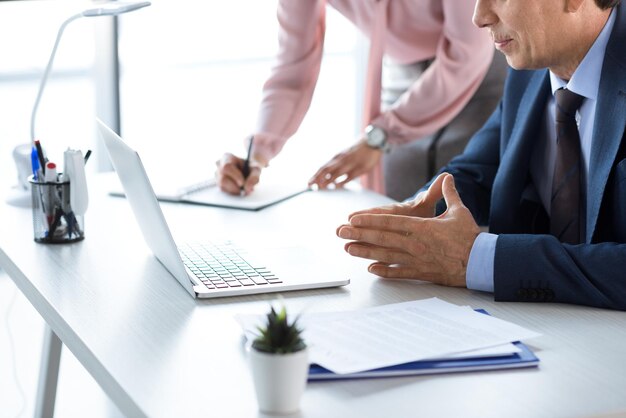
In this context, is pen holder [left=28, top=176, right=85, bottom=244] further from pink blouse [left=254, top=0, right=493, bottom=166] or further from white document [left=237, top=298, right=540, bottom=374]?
pink blouse [left=254, top=0, right=493, bottom=166]

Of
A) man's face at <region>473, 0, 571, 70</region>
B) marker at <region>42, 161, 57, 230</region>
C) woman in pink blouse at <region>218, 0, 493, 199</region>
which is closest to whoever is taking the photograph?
man's face at <region>473, 0, 571, 70</region>

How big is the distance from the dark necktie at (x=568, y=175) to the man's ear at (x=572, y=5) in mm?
173

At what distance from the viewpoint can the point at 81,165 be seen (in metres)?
1.93

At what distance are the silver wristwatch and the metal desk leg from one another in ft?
3.07

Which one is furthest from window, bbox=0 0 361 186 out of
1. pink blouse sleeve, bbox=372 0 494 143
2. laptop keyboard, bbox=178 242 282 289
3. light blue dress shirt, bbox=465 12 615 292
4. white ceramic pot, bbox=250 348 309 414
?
white ceramic pot, bbox=250 348 309 414

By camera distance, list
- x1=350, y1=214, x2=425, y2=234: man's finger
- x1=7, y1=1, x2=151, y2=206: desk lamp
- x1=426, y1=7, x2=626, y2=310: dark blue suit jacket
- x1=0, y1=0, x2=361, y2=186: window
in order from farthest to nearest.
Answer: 1. x1=0, y1=0, x2=361, y2=186: window
2. x1=7, y1=1, x2=151, y2=206: desk lamp
3. x1=350, y1=214, x2=425, y2=234: man's finger
4. x1=426, y1=7, x2=626, y2=310: dark blue suit jacket

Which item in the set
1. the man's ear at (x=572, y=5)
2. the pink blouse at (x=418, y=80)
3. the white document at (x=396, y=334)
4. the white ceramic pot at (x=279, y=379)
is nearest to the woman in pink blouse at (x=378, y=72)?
the pink blouse at (x=418, y=80)

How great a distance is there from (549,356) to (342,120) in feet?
14.4

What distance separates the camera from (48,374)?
7.70 ft

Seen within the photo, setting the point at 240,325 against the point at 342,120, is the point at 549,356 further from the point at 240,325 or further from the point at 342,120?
the point at 342,120

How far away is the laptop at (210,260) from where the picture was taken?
1.61 m

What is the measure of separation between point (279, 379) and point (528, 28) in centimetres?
95

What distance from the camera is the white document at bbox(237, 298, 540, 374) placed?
4.25 feet

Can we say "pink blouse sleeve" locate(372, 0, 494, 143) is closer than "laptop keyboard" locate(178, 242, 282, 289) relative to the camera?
No
